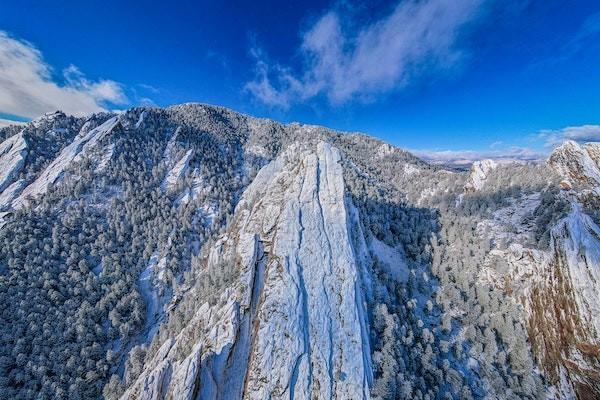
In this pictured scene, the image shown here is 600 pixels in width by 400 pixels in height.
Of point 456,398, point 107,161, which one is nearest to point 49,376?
point 456,398

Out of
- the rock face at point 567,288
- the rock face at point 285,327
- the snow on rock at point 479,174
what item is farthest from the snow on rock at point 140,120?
the rock face at point 567,288

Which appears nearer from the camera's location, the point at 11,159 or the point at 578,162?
the point at 578,162

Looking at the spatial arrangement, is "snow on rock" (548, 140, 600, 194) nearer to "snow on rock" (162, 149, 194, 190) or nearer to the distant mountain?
the distant mountain

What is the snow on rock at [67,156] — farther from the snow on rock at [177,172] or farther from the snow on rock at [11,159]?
the snow on rock at [177,172]

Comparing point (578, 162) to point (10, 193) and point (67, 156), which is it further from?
point (10, 193)

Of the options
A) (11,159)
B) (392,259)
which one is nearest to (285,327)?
(392,259)
